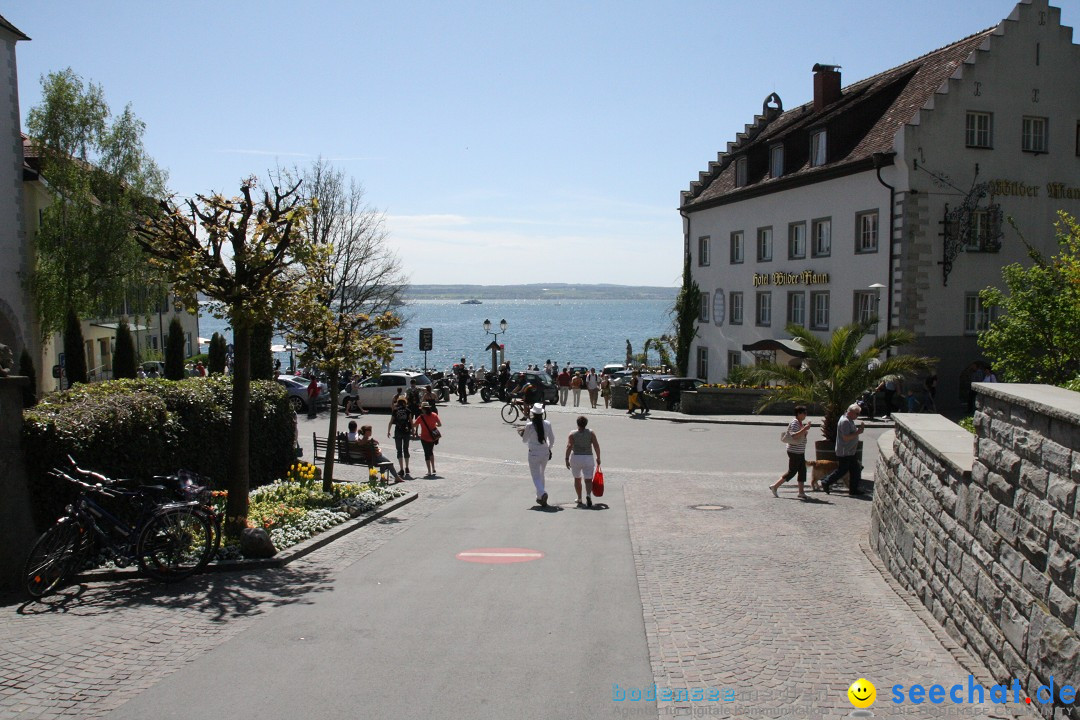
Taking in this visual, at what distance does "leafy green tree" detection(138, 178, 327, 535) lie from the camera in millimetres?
11312

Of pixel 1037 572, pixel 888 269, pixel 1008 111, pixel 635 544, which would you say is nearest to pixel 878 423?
pixel 888 269

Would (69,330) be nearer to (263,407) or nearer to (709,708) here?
(263,407)

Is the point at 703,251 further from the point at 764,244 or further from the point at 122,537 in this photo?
the point at 122,537

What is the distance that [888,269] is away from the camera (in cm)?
3091

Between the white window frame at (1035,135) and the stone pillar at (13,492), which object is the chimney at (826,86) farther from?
the stone pillar at (13,492)

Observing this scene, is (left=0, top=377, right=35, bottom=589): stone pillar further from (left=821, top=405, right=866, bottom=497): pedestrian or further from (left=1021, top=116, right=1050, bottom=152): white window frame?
(left=1021, top=116, right=1050, bottom=152): white window frame

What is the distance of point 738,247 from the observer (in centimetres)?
4138

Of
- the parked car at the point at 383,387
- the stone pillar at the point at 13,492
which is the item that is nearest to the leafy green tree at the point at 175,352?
the parked car at the point at 383,387

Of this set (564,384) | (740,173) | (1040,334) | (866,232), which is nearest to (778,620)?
(1040,334)

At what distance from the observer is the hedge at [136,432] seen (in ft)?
32.5

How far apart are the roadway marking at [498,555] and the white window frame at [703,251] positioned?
1361 inches

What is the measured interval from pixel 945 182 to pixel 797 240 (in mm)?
7041

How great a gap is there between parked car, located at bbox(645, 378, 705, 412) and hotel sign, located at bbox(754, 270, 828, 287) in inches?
221

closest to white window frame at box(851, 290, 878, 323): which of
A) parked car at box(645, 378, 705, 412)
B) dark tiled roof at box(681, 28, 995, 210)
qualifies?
dark tiled roof at box(681, 28, 995, 210)
